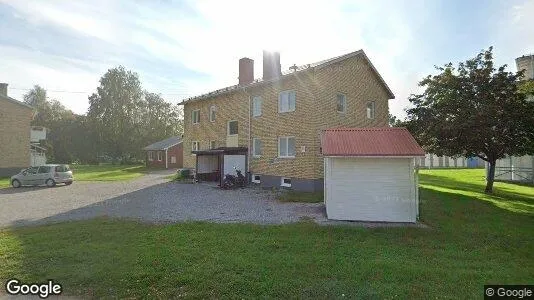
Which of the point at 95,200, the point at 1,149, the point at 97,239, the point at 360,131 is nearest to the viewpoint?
the point at 97,239

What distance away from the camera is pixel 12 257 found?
7445 mm

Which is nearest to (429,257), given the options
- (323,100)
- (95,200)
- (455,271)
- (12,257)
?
(455,271)

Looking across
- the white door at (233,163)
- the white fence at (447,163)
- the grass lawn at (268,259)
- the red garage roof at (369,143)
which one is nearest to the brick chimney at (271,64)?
the white door at (233,163)

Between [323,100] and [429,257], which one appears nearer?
[429,257]

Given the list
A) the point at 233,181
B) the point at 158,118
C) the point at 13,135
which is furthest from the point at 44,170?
the point at 158,118

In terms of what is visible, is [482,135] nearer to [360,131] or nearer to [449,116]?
[449,116]

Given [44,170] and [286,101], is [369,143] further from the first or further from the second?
[44,170]

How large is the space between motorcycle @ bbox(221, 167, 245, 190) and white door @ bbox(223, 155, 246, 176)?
0.92 meters

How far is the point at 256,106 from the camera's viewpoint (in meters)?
22.9

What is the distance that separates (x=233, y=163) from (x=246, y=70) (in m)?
8.70

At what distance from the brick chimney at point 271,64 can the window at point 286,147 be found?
17.9 feet

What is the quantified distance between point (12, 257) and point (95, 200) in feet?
32.2

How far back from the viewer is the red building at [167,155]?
46.9m

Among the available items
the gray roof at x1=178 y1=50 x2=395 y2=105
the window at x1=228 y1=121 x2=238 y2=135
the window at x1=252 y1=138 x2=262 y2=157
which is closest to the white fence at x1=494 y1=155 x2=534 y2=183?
the gray roof at x1=178 y1=50 x2=395 y2=105
